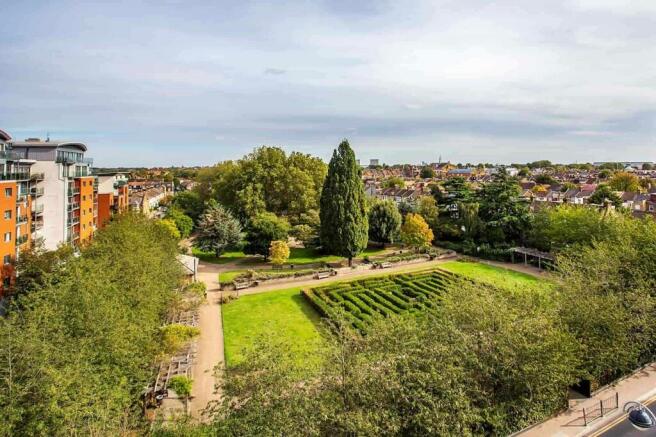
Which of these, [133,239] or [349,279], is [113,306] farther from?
[349,279]

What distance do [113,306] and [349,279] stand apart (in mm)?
21414

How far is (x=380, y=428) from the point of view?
419 inches

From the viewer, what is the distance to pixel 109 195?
47781 millimetres

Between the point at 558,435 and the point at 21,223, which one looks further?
the point at 21,223

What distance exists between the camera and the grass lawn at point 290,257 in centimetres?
4181

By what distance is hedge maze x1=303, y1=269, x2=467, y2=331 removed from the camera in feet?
87.4

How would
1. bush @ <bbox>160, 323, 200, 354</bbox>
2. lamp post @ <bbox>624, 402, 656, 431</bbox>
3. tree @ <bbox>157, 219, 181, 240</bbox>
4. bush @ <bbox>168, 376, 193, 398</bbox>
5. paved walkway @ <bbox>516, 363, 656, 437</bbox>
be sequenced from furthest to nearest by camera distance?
tree @ <bbox>157, 219, 181, 240</bbox>
bush @ <bbox>160, 323, 200, 354</bbox>
bush @ <bbox>168, 376, 193, 398</bbox>
paved walkway @ <bbox>516, 363, 656, 437</bbox>
lamp post @ <bbox>624, 402, 656, 431</bbox>

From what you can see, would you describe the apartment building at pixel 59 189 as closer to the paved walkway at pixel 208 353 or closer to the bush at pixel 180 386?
the paved walkway at pixel 208 353

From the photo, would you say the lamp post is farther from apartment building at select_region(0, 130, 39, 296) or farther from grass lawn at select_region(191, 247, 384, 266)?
grass lawn at select_region(191, 247, 384, 266)

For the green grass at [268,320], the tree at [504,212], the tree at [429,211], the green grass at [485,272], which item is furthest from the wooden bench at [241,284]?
the tree at [504,212]

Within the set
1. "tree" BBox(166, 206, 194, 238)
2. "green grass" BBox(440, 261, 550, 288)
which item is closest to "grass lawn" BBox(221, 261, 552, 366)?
"green grass" BBox(440, 261, 550, 288)

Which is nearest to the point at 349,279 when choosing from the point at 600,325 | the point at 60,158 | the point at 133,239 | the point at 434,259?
the point at 434,259

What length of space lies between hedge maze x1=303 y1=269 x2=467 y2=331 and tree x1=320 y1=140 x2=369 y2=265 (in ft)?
18.3

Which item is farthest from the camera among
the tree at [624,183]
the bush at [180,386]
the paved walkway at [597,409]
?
the tree at [624,183]
